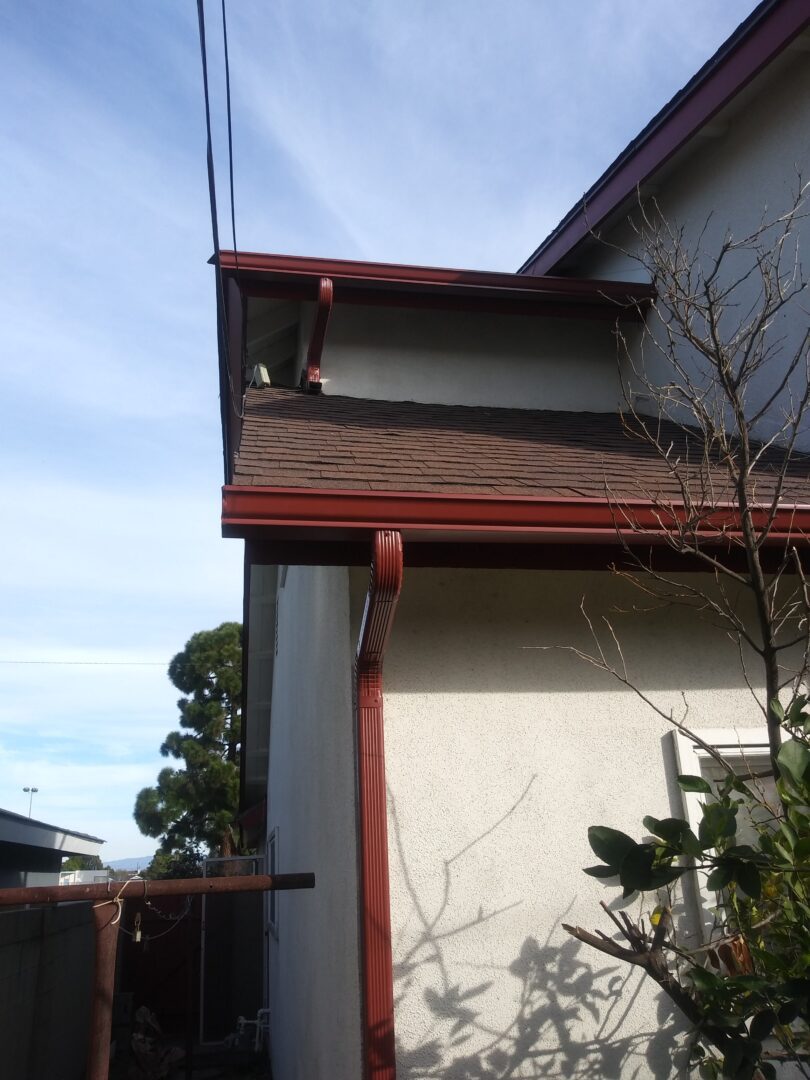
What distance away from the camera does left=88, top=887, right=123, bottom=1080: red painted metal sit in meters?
3.76

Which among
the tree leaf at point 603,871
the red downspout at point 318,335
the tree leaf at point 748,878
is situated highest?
the red downspout at point 318,335

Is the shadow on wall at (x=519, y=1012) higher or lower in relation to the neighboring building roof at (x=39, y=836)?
lower

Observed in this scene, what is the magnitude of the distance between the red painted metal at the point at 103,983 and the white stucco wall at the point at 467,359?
333cm

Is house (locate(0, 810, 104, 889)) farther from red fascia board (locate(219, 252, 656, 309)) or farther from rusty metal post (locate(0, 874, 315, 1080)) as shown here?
red fascia board (locate(219, 252, 656, 309))

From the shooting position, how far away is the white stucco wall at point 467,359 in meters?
6.04

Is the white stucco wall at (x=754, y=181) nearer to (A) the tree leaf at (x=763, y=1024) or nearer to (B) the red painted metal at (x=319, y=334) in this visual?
(B) the red painted metal at (x=319, y=334)

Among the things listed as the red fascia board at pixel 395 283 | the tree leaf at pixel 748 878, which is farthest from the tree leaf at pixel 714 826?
the red fascia board at pixel 395 283

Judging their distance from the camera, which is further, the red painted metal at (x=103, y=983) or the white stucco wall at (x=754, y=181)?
the white stucco wall at (x=754, y=181)

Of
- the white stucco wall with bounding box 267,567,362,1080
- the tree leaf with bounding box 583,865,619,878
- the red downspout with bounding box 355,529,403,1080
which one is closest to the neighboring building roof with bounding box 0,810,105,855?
the white stucco wall with bounding box 267,567,362,1080

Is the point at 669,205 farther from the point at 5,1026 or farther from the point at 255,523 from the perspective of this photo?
the point at 5,1026

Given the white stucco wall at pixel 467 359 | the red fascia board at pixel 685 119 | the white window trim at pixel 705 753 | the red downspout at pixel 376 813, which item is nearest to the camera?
the red downspout at pixel 376 813

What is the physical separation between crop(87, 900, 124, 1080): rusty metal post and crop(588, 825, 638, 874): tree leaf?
8.03ft

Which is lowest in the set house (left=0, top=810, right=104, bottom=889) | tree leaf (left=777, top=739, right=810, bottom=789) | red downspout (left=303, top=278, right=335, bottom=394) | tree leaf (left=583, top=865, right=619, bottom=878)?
tree leaf (left=583, top=865, right=619, bottom=878)

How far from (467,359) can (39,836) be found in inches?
417
